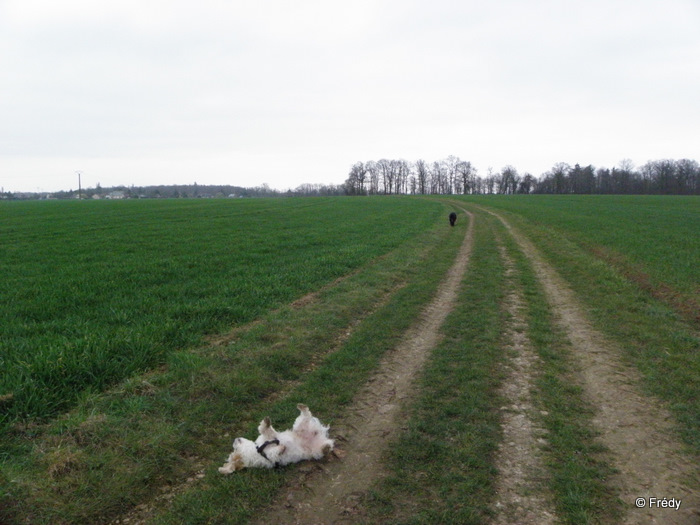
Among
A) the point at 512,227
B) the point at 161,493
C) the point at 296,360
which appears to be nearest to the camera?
the point at 161,493

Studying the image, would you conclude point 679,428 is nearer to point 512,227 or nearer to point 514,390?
point 514,390

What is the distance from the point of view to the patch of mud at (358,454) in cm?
326

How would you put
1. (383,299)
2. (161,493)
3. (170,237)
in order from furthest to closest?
(170,237), (383,299), (161,493)

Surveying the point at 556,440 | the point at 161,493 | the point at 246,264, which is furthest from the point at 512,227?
the point at 161,493

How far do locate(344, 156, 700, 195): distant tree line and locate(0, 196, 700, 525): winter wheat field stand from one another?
127 meters

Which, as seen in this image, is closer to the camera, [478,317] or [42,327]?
[42,327]

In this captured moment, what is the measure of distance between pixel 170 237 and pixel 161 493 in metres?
19.0

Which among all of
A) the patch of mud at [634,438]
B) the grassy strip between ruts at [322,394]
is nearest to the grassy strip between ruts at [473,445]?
the patch of mud at [634,438]

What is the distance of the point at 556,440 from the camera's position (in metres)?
4.06

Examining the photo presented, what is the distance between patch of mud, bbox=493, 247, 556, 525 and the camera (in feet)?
10.4

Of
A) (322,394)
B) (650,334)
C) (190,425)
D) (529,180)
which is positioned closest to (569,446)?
(322,394)

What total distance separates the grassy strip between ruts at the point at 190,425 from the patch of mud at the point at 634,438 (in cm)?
287

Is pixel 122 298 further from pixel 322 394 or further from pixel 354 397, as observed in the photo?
pixel 354 397

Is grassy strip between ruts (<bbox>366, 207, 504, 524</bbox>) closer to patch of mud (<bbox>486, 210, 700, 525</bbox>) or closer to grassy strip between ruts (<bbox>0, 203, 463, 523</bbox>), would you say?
grassy strip between ruts (<bbox>0, 203, 463, 523</bbox>)
